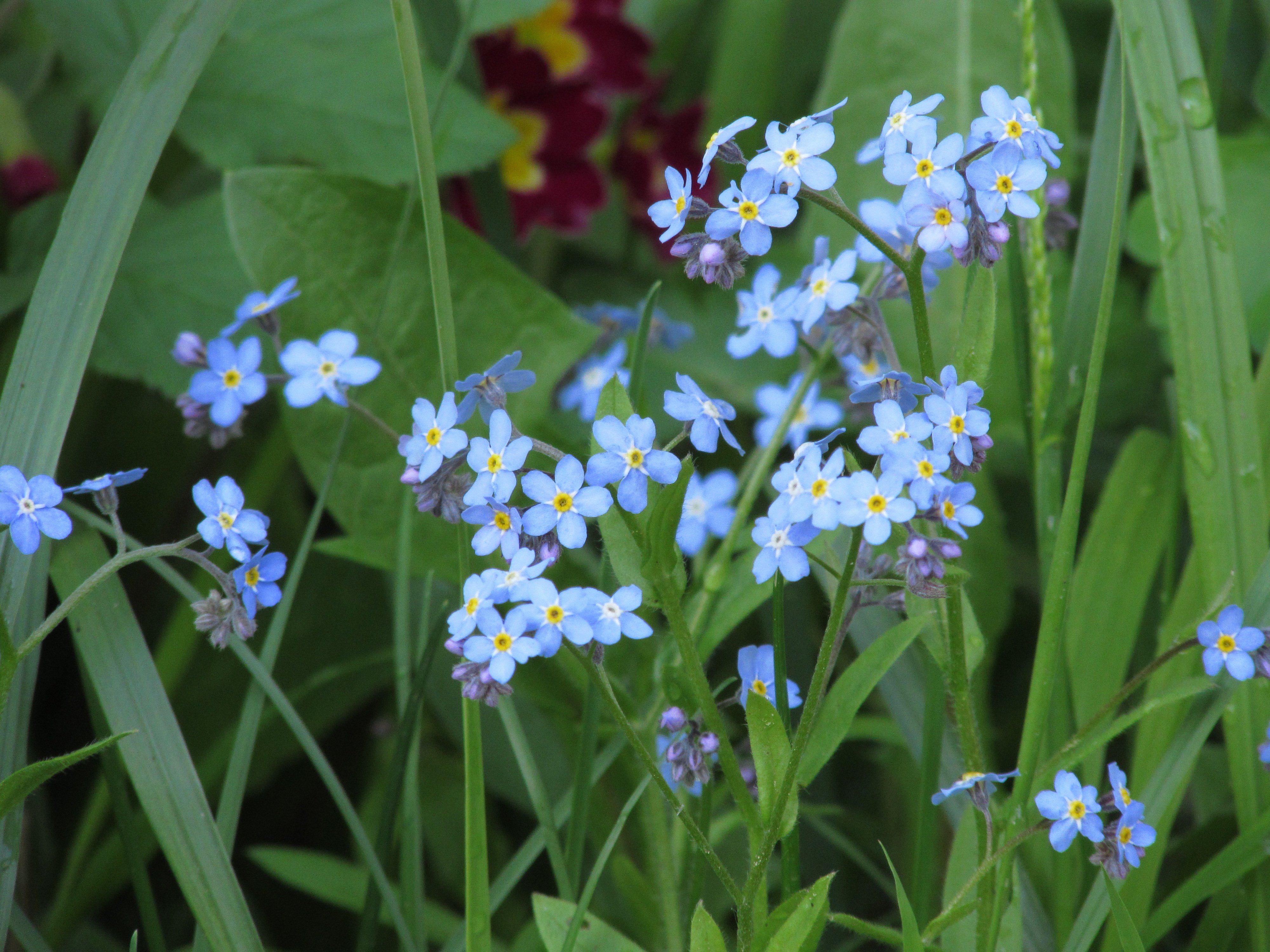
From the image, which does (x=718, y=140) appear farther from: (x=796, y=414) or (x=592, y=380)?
(x=592, y=380)

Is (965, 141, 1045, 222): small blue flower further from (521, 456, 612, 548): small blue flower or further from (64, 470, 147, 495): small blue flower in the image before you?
(64, 470, 147, 495): small blue flower

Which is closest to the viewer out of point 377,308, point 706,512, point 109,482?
point 109,482

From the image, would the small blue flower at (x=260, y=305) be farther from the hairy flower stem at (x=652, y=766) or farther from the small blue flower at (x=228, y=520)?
the hairy flower stem at (x=652, y=766)

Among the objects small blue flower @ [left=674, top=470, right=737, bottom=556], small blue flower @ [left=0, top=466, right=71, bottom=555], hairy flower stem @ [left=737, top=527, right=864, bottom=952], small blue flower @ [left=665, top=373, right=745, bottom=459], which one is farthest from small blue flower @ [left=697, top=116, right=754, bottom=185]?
small blue flower @ [left=0, top=466, right=71, bottom=555]

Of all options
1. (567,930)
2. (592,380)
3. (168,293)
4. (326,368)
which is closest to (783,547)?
(567,930)

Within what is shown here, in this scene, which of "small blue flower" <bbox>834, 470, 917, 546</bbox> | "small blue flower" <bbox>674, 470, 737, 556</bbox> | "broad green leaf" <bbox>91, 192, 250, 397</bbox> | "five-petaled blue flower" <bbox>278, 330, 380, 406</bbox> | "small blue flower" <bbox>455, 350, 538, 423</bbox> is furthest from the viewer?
"broad green leaf" <bbox>91, 192, 250, 397</bbox>
